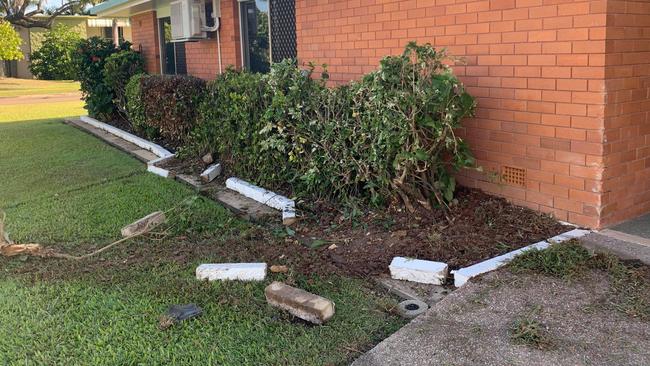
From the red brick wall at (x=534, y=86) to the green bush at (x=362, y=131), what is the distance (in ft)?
1.00

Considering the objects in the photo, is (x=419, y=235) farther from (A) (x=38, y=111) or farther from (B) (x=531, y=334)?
(A) (x=38, y=111)

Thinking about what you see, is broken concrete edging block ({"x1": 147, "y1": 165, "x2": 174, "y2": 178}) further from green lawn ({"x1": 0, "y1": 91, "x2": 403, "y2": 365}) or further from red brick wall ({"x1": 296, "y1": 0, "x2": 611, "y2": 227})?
red brick wall ({"x1": 296, "y1": 0, "x2": 611, "y2": 227})

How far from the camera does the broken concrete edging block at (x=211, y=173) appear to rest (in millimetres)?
7906

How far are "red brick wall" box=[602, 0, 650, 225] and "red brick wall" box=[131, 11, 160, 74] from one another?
10419 millimetres

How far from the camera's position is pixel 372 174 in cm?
570

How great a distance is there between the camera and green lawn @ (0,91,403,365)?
3.55 m

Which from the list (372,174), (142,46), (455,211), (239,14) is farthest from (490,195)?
(142,46)

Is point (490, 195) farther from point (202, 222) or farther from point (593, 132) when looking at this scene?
point (202, 222)

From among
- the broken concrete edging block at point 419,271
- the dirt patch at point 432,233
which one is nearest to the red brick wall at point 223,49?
the dirt patch at point 432,233

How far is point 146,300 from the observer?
4262mm

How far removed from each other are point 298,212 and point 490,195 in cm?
183

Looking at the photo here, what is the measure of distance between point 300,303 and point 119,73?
9.44 m

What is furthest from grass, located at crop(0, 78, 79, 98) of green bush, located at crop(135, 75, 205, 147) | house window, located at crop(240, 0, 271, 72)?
house window, located at crop(240, 0, 271, 72)

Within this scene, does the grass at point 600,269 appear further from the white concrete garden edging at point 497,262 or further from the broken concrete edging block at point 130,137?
the broken concrete edging block at point 130,137
